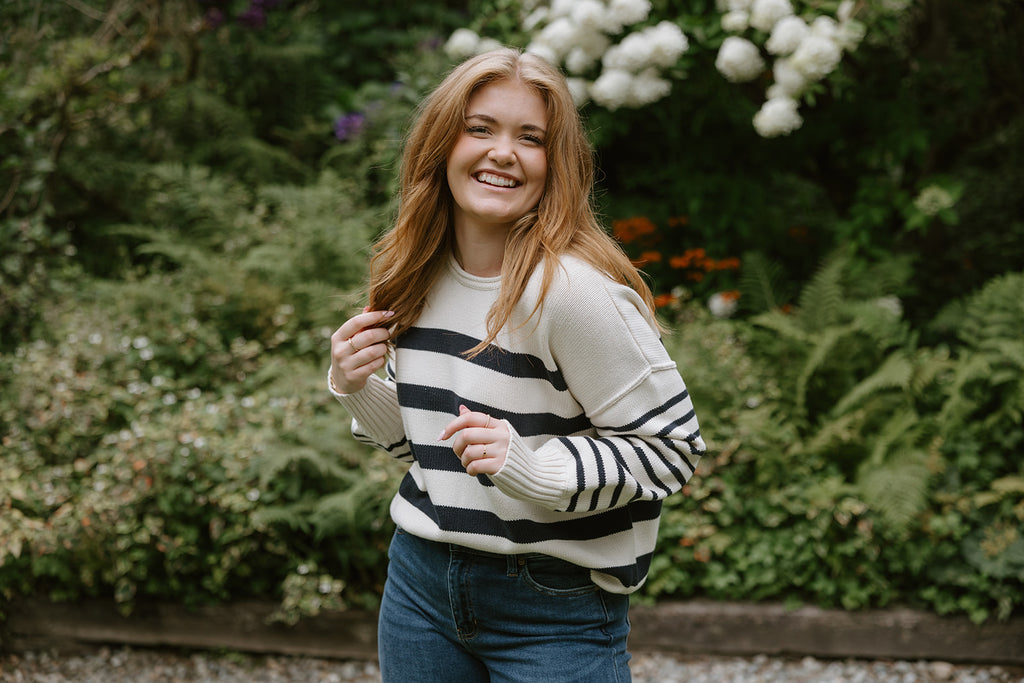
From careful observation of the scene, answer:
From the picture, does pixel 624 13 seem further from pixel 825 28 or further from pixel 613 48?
pixel 825 28

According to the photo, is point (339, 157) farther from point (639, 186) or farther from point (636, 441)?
point (636, 441)

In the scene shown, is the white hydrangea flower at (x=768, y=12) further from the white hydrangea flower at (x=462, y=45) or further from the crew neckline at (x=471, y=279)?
the crew neckline at (x=471, y=279)

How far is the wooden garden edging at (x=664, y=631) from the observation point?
3057 mm

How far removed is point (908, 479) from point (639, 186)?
8.83 feet

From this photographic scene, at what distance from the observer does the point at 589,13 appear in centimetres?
358

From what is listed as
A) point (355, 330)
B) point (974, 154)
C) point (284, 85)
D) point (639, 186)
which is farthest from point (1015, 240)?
point (284, 85)

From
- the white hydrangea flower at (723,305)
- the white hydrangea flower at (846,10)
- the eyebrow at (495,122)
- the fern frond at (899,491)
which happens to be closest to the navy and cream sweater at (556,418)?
the eyebrow at (495,122)

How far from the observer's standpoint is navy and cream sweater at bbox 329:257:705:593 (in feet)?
4.18

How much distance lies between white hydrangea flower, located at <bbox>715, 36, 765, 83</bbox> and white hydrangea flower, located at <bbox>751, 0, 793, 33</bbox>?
92 mm

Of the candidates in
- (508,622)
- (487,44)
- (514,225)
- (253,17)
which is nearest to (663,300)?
(487,44)

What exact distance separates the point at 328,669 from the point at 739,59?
2.95 meters

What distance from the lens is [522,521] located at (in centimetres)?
136

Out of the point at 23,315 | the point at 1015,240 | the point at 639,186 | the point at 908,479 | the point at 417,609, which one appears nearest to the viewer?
the point at 417,609

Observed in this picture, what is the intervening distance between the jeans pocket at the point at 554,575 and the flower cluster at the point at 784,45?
2.66m
